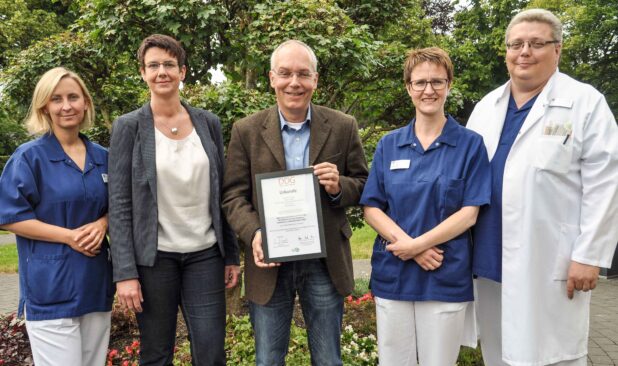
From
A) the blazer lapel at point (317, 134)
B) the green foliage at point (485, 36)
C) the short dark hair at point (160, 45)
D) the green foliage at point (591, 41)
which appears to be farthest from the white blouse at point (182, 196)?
the green foliage at point (591, 41)

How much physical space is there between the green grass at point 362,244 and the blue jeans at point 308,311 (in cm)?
941

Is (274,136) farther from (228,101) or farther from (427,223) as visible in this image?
(228,101)

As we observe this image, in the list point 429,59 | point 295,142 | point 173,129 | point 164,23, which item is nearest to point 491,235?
point 429,59

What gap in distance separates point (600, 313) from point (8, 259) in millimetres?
13141

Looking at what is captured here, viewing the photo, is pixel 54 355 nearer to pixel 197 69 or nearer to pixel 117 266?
pixel 117 266

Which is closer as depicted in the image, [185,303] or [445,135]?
[445,135]

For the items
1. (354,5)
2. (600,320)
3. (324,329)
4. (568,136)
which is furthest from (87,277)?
(600,320)

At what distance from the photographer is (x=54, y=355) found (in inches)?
112

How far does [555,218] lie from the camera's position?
9.48 feet

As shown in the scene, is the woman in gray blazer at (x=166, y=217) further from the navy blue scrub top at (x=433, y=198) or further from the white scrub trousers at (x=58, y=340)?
the navy blue scrub top at (x=433, y=198)

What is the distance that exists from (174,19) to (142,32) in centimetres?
46

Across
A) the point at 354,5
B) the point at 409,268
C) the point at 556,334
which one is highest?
the point at 354,5

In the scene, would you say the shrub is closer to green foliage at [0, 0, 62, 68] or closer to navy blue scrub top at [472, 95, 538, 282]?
navy blue scrub top at [472, 95, 538, 282]

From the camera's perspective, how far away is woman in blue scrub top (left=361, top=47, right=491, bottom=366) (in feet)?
9.15
